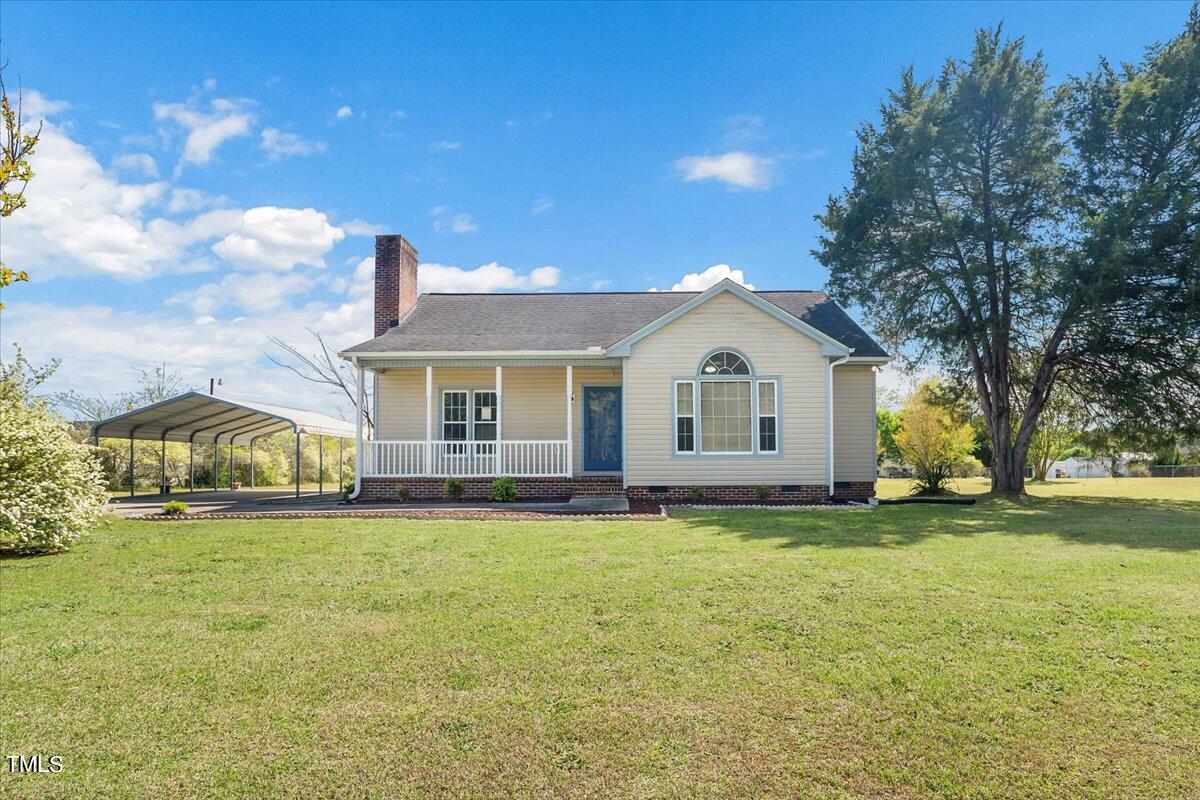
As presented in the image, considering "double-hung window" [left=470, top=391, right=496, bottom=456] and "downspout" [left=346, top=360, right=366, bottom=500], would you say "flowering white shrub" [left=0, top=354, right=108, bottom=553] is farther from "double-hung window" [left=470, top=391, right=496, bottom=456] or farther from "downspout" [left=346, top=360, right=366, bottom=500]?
"double-hung window" [left=470, top=391, right=496, bottom=456]

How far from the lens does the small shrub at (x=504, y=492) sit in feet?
50.1

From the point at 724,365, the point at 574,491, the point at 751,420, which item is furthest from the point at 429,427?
the point at 751,420

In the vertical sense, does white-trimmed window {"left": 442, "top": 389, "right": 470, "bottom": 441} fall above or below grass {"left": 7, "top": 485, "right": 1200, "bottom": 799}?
above

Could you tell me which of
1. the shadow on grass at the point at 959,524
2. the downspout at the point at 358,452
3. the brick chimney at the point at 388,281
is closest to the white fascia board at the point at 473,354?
the downspout at the point at 358,452

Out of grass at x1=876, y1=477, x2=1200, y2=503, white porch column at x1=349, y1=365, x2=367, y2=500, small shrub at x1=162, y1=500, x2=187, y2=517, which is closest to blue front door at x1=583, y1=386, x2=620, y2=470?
white porch column at x1=349, y1=365, x2=367, y2=500

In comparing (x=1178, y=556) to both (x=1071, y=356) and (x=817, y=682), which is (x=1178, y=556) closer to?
(x=817, y=682)

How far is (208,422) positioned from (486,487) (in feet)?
29.0

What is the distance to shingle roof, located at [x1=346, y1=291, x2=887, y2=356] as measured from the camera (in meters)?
16.7

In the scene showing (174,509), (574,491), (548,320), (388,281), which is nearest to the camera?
(174,509)

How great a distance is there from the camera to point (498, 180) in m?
19.4

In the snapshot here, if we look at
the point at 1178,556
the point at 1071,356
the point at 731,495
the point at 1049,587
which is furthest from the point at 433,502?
the point at 1071,356

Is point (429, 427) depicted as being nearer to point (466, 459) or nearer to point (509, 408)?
point (466, 459)

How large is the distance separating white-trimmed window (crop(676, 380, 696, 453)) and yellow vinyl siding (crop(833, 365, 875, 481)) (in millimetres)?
4141

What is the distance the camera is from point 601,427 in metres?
17.4
